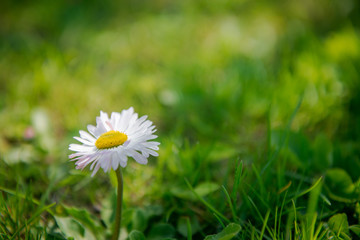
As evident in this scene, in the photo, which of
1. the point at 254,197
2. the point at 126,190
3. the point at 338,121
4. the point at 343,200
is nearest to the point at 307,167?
the point at 343,200

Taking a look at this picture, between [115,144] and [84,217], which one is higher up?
[115,144]

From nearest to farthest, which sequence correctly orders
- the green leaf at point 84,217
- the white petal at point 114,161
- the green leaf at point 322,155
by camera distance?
1. the white petal at point 114,161
2. the green leaf at point 84,217
3. the green leaf at point 322,155

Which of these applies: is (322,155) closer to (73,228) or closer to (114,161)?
(114,161)

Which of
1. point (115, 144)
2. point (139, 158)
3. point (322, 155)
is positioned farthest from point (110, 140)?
point (322, 155)

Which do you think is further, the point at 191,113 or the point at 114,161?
the point at 191,113

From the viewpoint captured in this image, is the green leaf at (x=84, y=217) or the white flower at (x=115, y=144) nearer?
the white flower at (x=115, y=144)

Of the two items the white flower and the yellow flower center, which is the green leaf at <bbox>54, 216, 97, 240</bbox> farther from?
the yellow flower center

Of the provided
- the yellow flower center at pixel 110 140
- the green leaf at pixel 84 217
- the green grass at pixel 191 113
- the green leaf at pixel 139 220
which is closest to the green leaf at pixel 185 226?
the green grass at pixel 191 113

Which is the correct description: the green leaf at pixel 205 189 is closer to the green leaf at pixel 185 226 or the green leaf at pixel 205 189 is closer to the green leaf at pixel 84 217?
the green leaf at pixel 185 226

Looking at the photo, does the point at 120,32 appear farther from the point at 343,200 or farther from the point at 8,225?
the point at 343,200
